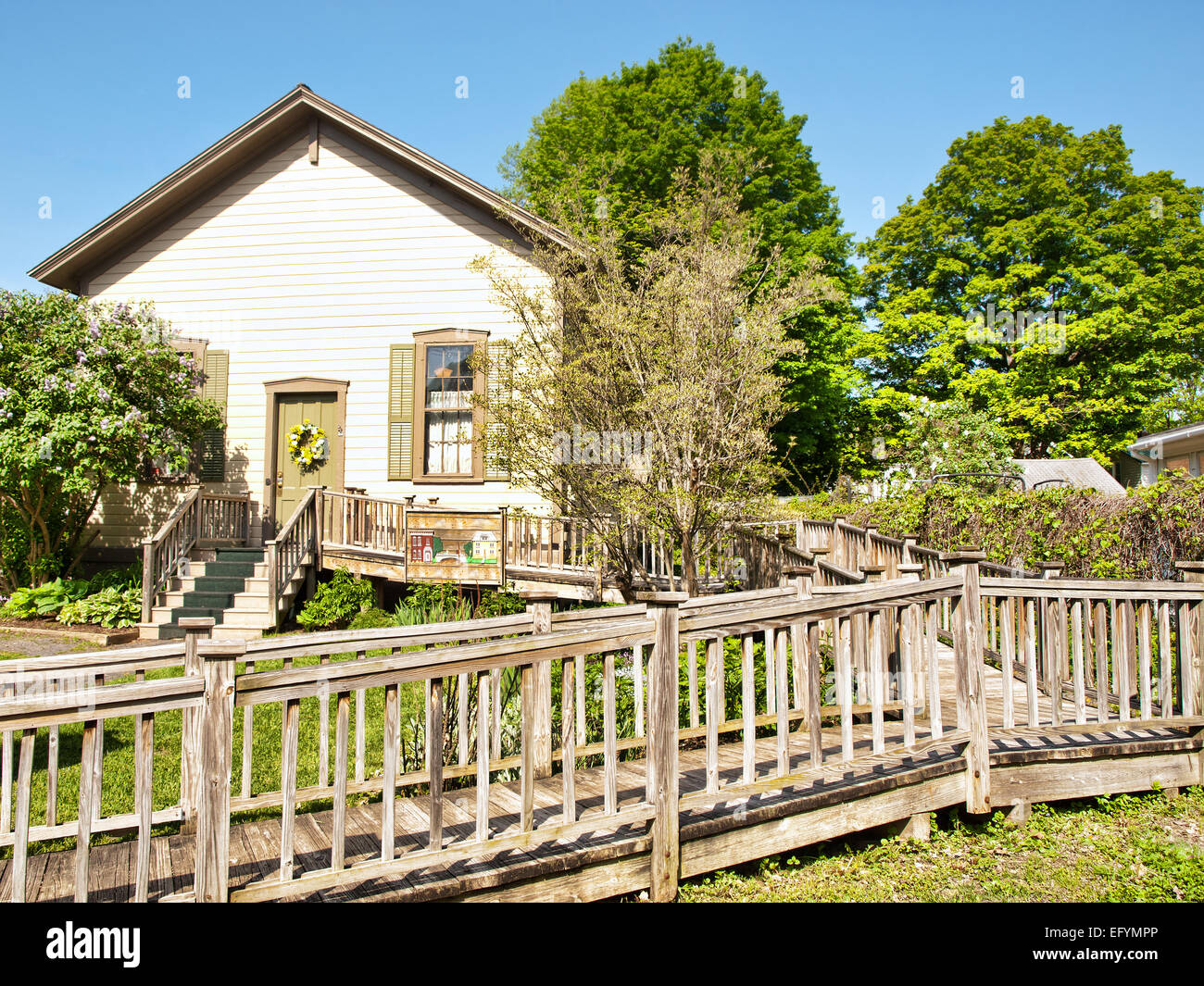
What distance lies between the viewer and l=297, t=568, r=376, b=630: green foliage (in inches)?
420

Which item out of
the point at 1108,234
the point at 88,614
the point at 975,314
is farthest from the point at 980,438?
the point at 88,614

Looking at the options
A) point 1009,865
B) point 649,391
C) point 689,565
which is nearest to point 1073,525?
point 689,565

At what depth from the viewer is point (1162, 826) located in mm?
4633

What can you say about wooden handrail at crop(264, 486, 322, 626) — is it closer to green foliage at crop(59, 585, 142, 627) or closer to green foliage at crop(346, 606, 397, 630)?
green foliage at crop(346, 606, 397, 630)

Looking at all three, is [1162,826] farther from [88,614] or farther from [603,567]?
[88,614]

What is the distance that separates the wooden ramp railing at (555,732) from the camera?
2955 mm

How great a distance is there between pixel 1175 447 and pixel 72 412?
2866cm

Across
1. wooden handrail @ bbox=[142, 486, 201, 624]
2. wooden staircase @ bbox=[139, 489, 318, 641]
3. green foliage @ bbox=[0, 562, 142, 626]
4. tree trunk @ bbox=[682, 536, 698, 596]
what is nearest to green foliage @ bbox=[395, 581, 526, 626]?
wooden staircase @ bbox=[139, 489, 318, 641]

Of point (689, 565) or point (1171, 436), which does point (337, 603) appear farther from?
point (1171, 436)

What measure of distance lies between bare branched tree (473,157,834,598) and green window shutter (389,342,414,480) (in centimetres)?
307

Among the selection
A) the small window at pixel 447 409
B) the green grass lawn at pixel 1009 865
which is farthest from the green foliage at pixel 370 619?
the green grass lawn at pixel 1009 865

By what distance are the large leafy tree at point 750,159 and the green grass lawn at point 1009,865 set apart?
17648 millimetres

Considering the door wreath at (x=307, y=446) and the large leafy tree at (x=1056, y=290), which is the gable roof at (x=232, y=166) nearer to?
the door wreath at (x=307, y=446)

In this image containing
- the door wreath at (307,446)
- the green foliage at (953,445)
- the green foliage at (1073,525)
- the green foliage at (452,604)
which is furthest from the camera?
the green foliage at (953,445)
